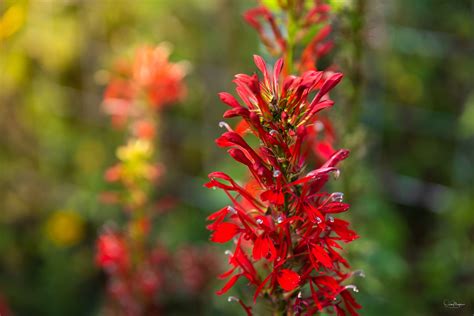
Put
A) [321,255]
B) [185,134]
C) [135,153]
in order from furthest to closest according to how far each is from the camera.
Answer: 1. [185,134]
2. [135,153]
3. [321,255]

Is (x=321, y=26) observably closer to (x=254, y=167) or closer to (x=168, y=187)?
(x=254, y=167)

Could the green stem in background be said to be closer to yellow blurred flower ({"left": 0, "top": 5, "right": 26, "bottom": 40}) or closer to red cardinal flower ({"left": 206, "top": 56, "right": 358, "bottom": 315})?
red cardinal flower ({"left": 206, "top": 56, "right": 358, "bottom": 315})

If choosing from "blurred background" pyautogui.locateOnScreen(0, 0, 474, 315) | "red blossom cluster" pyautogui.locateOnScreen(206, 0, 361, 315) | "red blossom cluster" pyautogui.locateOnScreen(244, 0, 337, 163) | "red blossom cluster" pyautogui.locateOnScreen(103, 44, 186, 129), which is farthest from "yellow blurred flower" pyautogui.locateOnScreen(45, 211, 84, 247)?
"red blossom cluster" pyautogui.locateOnScreen(206, 0, 361, 315)

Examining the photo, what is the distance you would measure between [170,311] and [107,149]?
41.1 inches

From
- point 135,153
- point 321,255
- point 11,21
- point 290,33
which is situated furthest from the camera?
point 11,21

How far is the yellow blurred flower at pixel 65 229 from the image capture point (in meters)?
2.53

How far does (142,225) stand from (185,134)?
1.39m

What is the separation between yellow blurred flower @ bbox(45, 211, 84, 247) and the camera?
2529 mm

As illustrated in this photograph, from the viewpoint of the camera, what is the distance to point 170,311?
6.68 ft

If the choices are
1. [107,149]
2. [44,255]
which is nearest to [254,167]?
[44,255]

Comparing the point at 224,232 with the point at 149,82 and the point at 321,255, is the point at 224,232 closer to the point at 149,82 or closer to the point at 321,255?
the point at 321,255

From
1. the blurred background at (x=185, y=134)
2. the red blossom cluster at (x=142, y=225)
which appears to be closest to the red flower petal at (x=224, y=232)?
the red blossom cluster at (x=142, y=225)

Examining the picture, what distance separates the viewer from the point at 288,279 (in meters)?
0.76

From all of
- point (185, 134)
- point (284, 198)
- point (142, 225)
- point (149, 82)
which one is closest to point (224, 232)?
point (284, 198)
